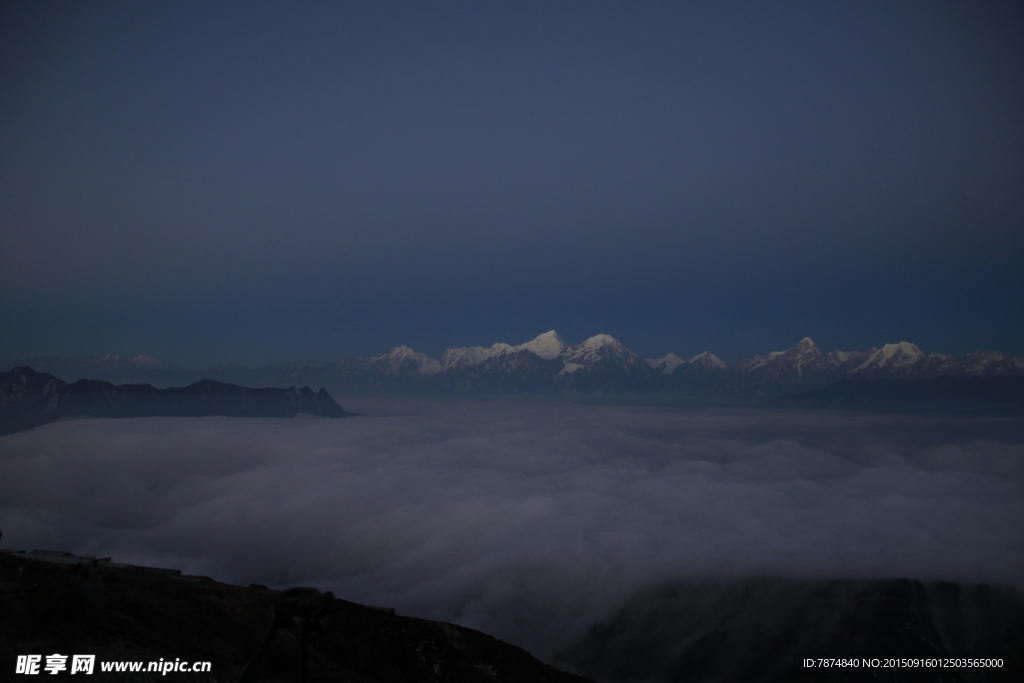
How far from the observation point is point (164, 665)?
92.1 feet

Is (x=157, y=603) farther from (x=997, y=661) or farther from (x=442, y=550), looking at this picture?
(x=997, y=661)

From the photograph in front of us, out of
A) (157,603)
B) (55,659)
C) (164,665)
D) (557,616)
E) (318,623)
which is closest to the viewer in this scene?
(318,623)

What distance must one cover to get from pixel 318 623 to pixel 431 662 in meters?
61.3

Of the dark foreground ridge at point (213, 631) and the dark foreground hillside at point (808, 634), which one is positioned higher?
the dark foreground ridge at point (213, 631)

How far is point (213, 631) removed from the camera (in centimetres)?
4938

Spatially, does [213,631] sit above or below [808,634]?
above

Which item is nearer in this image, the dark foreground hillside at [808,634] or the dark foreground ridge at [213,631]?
the dark foreground ridge at [213,631]

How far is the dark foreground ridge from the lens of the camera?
2755 cm

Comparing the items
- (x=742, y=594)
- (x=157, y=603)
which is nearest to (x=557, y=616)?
(x=742, y=594)

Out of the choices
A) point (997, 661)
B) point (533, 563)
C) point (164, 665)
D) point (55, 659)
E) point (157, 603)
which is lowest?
point (997, 661)

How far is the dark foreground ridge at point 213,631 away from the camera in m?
27.5

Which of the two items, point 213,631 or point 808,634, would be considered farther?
point 808,634

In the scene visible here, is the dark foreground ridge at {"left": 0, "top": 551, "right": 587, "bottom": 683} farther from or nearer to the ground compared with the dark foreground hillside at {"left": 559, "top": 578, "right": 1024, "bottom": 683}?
farther from the ground

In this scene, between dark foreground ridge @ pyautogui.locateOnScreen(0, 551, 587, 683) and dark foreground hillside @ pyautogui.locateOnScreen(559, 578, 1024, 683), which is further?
dark foreground hillside @ pyautogui.locateOnScreen(559, 578, 1024, 683)
